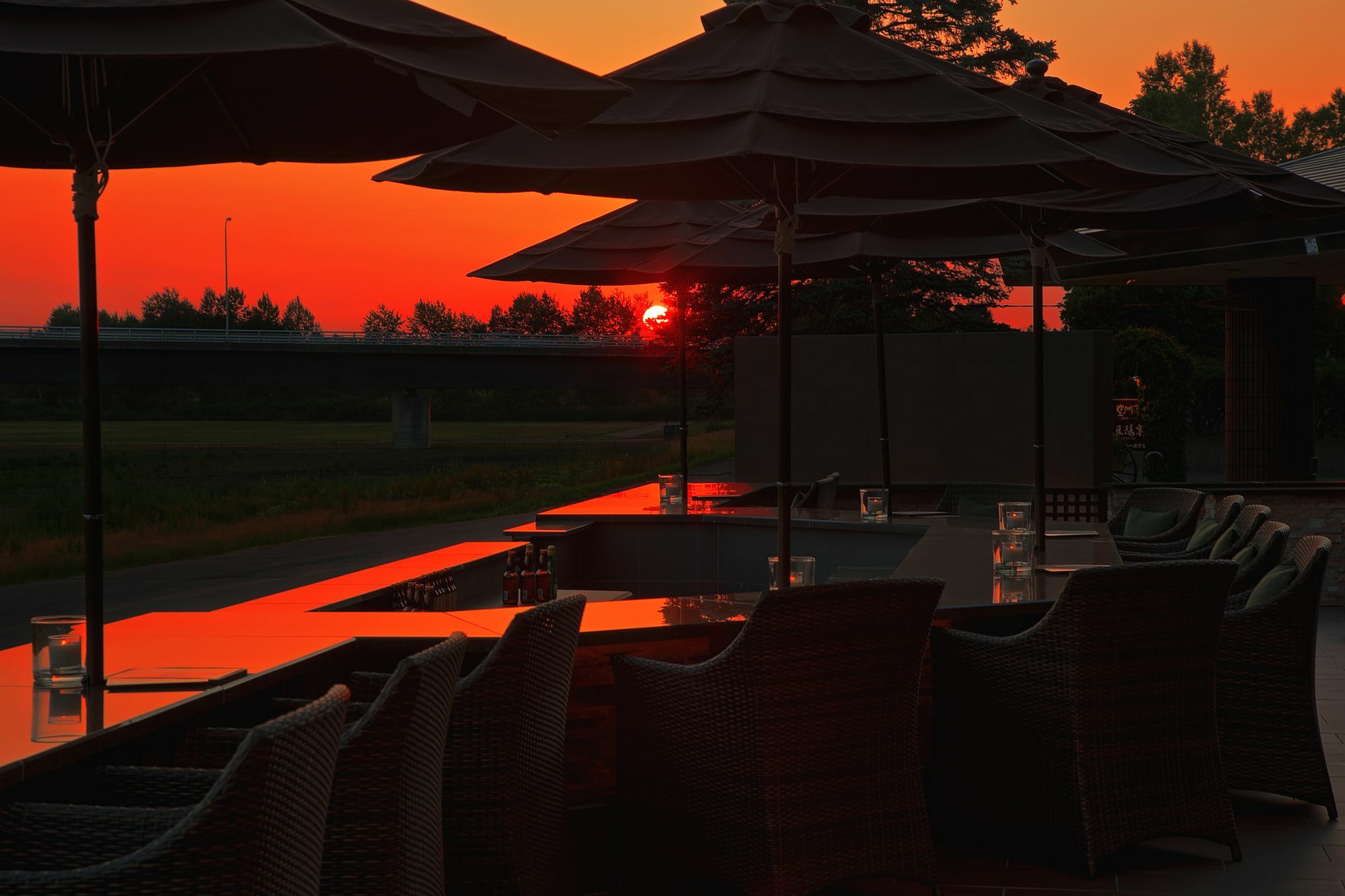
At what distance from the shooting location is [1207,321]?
94.1ft

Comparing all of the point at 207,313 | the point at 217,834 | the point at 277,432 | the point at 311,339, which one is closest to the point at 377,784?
the point at 217,834

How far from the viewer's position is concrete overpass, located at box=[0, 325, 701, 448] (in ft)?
137

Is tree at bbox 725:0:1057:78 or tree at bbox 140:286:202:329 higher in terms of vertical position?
tree at bbox 140:286:202:329

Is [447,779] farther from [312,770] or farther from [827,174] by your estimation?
[827,174]

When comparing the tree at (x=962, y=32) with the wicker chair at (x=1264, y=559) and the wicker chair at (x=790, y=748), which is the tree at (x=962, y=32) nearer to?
the wicker chair at (x=1264, y=559)

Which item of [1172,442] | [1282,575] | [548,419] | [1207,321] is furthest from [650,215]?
[548,419]

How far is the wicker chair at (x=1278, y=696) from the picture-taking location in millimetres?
5047

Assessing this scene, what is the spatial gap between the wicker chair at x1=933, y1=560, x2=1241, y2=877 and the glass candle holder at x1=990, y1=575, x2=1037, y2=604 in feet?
0.84

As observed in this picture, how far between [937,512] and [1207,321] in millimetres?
22953

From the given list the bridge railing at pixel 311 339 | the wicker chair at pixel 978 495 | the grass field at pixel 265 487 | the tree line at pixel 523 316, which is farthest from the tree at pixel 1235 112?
the wicker chair at pixel 978 495

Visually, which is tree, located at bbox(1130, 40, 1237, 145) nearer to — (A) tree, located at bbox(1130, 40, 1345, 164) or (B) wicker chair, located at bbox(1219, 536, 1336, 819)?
(A) tree, located at bbox(1130, 40, 1345, 164)

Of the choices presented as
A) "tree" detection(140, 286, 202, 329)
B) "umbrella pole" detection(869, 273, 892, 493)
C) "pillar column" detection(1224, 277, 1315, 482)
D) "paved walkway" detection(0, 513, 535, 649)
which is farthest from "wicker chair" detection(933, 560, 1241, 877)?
"tree" detection(140, 286, 202, 329)

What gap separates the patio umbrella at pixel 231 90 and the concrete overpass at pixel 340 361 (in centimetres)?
3677

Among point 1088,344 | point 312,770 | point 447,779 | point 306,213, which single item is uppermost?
point 306,213
